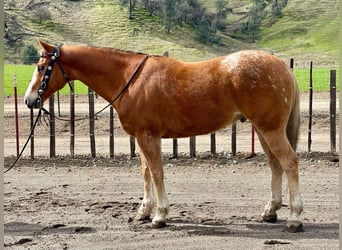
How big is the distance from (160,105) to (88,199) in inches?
85.7

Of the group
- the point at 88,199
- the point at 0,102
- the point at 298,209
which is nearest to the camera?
the point at 0,102

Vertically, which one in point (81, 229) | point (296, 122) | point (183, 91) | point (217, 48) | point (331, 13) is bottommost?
point (81, 229)

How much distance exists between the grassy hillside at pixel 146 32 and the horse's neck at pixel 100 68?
44542mm

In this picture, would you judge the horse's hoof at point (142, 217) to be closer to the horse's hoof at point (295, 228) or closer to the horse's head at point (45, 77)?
the horse's hoof at point (295, 228)

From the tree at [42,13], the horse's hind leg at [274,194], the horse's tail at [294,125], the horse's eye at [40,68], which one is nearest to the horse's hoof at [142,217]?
the horse's hind leg at [274,194]

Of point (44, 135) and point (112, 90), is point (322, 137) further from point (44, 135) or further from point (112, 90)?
point (112, 90)

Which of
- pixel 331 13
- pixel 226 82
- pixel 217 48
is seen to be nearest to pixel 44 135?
pixel 226 82

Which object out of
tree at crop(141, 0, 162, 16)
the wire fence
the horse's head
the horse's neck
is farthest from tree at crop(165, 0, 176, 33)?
the horse's head

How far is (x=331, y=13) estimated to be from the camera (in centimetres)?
8319

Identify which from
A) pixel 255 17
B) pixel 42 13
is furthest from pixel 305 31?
pixel 42 13

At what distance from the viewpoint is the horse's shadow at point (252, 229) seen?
18.3 ft

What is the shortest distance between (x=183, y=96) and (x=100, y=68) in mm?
1072

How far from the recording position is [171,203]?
7.02 m

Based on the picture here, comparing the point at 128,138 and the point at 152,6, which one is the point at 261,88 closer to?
the point at 128,138
